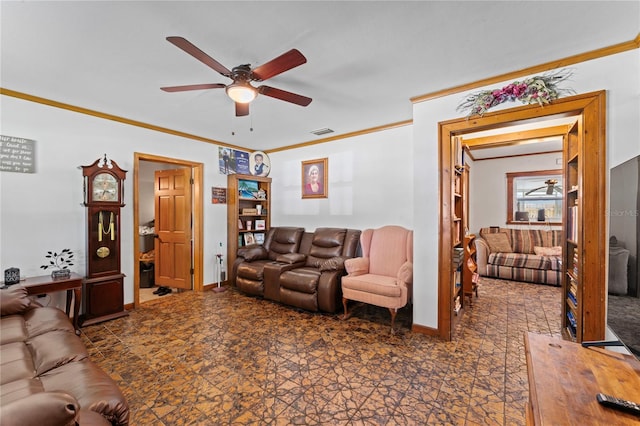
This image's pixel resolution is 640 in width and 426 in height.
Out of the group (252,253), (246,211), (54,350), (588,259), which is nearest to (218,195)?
(246,211)

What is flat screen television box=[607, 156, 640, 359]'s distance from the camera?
1198 millimetres

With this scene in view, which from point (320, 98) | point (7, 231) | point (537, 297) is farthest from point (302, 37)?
point (537, 297)

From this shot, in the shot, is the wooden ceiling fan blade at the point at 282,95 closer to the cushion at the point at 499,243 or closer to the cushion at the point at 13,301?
the cushion at the point at 13,301

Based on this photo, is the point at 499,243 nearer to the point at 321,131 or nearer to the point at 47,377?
the point at 321,131

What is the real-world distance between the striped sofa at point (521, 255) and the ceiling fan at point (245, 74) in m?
5.09

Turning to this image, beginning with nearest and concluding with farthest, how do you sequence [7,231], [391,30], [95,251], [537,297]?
[391,30], [7,231], [95,251], [537,297]

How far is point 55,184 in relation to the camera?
3115mm

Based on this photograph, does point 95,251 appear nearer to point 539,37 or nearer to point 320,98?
point 320,98

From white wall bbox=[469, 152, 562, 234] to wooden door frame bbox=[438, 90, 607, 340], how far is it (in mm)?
4401

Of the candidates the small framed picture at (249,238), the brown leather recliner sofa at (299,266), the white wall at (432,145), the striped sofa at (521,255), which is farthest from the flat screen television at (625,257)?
the small framed picture at (249,238)

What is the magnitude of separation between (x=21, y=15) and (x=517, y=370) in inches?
173

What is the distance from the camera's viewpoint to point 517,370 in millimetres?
2266

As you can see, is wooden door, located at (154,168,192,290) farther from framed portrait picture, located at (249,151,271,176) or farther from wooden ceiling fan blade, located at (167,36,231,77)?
wooden ceiling fan blade, located at (167,36,231,77)

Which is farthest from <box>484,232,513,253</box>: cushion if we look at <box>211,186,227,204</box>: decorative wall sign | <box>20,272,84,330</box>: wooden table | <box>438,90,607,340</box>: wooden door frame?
<box>20,272,84,330</box>: wooden table
